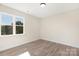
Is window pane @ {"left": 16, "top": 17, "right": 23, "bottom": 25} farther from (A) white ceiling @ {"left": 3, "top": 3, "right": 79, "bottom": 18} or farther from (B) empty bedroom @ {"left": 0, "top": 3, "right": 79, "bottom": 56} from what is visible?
(A) white ceiling @ {"left": 3, "top": 3, "right": 79, "bottom": 18}

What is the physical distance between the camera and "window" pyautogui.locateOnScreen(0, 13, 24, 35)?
3.79 metres

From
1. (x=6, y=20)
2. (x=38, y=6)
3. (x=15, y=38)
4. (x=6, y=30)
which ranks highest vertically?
(x=38, y=6)

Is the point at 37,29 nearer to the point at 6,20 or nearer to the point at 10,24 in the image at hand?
the point at 10,24

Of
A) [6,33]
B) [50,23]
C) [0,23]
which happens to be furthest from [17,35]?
[50,23]

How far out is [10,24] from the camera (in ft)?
13.7

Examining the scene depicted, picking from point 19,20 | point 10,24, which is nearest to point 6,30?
point 10,24

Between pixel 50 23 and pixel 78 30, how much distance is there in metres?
2.42

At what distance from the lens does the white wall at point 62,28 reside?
471 cm

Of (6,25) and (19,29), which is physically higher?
(6,25)

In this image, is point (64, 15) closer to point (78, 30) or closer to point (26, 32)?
point (78, 30)

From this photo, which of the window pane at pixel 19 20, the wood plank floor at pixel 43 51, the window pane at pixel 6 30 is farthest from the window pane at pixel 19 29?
the wood plank floor at pixel 43 51

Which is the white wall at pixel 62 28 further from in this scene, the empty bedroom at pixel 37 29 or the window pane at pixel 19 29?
the window pane at pixel 19 29

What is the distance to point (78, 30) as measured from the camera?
455cm

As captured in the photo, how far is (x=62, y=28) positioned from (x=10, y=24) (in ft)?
10.5
